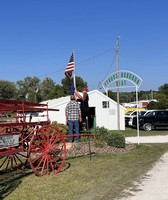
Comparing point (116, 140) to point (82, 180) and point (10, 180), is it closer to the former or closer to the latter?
point (82, 180)

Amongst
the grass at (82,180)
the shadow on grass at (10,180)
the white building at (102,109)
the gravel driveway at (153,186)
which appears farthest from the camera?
the white building at (102,109)

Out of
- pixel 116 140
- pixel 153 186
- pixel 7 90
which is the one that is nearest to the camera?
pixel 153 186

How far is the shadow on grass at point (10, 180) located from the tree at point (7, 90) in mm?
84112

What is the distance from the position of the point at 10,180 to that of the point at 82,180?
168 centimetres

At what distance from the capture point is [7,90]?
92062 millimetres

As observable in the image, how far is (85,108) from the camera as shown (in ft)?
45.9

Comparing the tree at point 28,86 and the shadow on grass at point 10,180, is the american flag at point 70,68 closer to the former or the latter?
the shadow on grass at point 10,180

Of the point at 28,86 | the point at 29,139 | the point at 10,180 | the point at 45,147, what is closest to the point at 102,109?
the point at 45,147

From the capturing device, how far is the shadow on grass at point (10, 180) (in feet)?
21.8

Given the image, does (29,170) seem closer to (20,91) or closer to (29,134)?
(29,134)

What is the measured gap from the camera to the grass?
635cm

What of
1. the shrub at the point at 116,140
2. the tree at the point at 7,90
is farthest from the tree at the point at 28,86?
the shrub at the point at 116,140

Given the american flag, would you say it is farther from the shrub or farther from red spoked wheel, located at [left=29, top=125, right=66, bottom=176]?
red spoked wheel, located at [left=29, top=125, right=66, bottom=176]

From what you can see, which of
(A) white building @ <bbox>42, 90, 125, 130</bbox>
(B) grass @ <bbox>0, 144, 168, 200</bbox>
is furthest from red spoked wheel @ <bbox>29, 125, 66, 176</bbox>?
(A) white building @ <bbox>42, 90, 125, 130</bbox>
